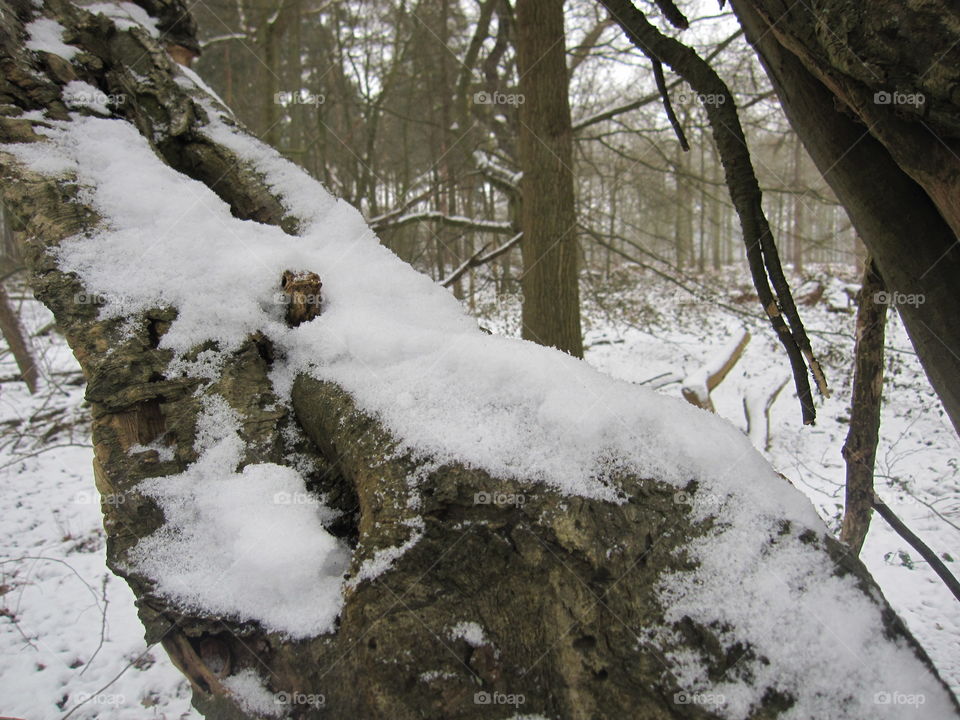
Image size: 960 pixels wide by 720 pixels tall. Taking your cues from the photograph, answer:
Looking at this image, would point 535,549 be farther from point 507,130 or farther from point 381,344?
point 507,130

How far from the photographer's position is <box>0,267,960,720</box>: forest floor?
289 cm

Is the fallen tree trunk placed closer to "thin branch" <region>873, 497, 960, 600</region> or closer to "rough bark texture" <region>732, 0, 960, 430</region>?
"rough bark texture" <region>732, 0, 960, 430</region>

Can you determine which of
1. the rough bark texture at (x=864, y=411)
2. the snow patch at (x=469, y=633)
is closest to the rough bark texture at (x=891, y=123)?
the snow patch at (x=469, y=633)

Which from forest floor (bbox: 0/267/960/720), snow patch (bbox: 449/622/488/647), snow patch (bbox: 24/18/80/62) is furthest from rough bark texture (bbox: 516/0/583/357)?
snow patch (bbox: 449/622/488/647)

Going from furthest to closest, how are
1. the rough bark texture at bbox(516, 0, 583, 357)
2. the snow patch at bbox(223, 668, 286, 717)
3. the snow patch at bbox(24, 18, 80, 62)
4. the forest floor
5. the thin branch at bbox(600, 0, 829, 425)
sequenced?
the rough bark texture at bbox(516, 0, 583, 357)
the forest floor
the snow patch at bbox(24, 18, 80, 62)
the thin branch at bbox(600, 0, 829, 425)
the snow patch at bbox(223, 668, 286, 717)

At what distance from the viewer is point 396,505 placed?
0.99 m

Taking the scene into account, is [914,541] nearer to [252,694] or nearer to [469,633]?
[469,633]

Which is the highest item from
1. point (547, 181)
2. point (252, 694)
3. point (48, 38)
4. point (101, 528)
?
point (48, 38)

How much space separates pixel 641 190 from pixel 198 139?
5687mm

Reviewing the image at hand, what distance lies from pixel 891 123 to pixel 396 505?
113 centimetres

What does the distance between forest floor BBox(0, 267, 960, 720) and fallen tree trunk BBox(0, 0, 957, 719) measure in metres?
1.54

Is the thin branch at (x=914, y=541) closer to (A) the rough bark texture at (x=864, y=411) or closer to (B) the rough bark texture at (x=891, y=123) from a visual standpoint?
(A) the rough bark texture at (x=864, y=411)

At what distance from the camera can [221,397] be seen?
1.27 metres

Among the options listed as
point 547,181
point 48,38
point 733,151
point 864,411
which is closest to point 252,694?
point 733,151
